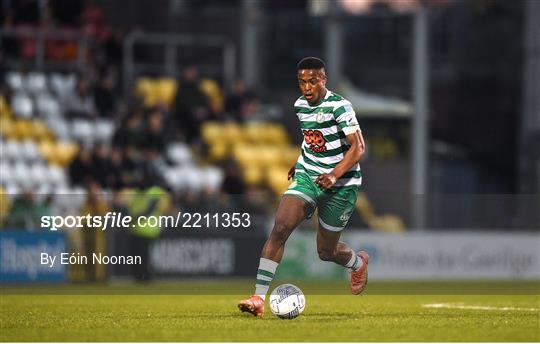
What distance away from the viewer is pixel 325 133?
13.9 m

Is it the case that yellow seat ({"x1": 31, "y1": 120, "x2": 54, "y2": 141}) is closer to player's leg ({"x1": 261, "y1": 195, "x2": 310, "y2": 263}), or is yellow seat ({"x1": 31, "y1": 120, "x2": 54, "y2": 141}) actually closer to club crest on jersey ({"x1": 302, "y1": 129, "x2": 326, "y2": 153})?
club crest on jersey ({"x1": 302, "y1": 129, "x2": 326, "y2": 153})

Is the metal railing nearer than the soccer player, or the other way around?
the soccer player

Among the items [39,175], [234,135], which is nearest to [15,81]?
[39,175]

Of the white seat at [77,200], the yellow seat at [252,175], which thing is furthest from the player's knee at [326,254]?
the yellow seat at [252,175]

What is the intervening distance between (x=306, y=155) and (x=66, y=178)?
1434 centimetres

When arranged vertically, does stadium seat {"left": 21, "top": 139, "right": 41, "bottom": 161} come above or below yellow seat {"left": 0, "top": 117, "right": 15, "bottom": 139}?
below

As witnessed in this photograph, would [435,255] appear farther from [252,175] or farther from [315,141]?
[315,141]

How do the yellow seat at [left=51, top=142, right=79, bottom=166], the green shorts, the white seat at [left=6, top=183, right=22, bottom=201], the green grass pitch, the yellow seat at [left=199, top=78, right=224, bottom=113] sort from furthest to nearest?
1. the yellow seat at [left=199, top=78, right=224, bottom=113]
2. the yellow seat at [left=51, top=142, right=79, bottom=166]
3. the white seat at [left=6, top=183, right=22, bottom=201]
4. the green shorts
5. the green grass pitch

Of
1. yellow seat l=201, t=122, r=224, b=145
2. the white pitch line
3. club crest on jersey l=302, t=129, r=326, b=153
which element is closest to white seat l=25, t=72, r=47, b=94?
yellow seat l=201, t=122, r=224, b=145

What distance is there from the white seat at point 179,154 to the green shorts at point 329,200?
53.0 feet

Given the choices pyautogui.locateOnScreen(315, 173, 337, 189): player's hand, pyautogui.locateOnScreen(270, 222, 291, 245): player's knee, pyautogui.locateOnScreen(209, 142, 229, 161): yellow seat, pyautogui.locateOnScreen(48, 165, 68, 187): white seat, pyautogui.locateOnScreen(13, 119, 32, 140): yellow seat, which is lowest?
pyautogui.locateOnScreen(209, 142, 229, 161): yellow seat

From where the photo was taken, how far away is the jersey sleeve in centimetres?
1374

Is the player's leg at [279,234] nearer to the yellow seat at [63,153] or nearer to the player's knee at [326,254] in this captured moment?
the player's knee at [326,254]

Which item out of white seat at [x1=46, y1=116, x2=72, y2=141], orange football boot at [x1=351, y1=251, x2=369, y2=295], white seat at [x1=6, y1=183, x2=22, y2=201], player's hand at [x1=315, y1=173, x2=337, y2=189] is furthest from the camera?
white seat at [x1=46, y1=116, x2=72, y2=141]
